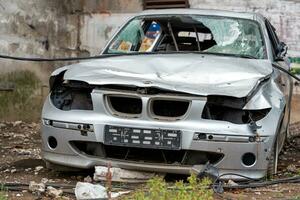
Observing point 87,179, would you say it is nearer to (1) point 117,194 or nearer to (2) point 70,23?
(1) point 117,194

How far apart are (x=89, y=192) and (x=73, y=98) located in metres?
1.14

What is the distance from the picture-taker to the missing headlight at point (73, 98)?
5.58 metres

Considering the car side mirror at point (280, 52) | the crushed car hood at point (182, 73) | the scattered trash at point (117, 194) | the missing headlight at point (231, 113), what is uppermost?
the crushed car hood at point (182, 73)

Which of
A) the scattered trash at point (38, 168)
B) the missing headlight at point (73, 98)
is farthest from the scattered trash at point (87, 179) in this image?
the scattered trash at point (38, 168)

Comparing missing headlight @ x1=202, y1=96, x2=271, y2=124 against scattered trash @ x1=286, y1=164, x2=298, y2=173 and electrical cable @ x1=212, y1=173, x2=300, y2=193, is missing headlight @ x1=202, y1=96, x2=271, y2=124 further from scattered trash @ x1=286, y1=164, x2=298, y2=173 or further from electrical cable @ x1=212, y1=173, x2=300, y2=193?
scattered trash @ x1=286, y1=164, x2=298, y2=173

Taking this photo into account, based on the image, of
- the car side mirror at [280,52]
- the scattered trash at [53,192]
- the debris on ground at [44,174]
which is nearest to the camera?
the scattered trash at [53,192]

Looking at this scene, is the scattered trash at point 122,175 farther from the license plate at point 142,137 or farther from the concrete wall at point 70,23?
the concrete wall at point 70,23

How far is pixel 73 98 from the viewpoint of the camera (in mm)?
5660

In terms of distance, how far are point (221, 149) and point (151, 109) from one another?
0.63 meters

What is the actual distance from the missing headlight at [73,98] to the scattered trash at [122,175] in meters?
0.54

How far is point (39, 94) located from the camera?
400 inches

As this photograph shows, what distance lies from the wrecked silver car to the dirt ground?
7.6 inches

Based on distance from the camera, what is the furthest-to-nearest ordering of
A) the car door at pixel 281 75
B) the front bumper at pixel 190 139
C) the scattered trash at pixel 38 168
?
the car door at pixel 281 75, the scattered trash at pixel 38 168, the front bumper at pixel 190 139

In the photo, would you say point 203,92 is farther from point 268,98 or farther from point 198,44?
point 198,44
